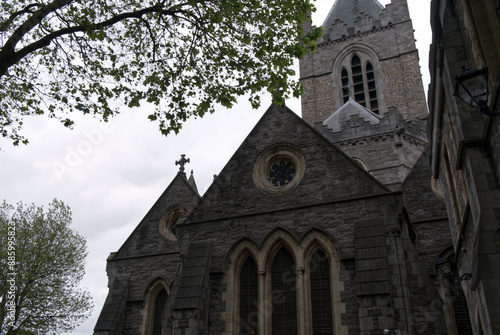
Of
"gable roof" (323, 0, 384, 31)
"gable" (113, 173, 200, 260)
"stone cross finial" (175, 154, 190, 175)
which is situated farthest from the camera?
"gable roof" (323, 0, 384, 31)

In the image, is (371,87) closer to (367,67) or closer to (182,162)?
(367,67)

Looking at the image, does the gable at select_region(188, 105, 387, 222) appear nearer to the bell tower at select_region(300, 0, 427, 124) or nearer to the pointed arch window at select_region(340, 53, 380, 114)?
the bell tower at select_region(300, 0, 427, 124)

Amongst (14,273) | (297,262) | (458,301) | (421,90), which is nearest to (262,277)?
(297,262)

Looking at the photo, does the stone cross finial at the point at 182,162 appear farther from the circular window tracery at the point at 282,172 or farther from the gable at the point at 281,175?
the circular window tracery at the point at 282,172

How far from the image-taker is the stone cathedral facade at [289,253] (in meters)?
11.2

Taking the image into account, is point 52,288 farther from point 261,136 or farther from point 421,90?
point 421,90

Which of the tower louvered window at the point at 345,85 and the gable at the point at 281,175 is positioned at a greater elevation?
the tower louvered window at the point at 345,85

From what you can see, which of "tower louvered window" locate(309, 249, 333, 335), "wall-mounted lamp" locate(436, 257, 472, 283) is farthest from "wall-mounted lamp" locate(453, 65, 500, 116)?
"tower louvered window" locate(309, 249, 333, 335)

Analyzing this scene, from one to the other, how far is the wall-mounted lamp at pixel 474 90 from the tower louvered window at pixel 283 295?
25.3 feet

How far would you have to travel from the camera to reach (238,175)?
14586 mm

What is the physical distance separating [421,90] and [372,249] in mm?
24693

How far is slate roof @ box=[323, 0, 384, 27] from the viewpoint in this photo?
1560 inches

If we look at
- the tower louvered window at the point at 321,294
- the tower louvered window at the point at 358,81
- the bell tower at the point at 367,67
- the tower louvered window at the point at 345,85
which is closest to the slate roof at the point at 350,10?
the bell tower at the point at 367,67

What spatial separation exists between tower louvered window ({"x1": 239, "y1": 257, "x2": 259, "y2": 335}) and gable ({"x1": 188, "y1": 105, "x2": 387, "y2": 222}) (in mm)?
1699
